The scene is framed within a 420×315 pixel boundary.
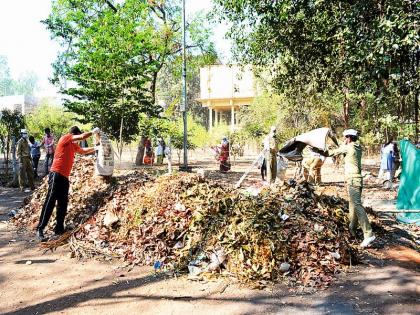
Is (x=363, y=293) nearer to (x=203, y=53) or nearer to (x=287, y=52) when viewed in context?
(x=287, y=52)

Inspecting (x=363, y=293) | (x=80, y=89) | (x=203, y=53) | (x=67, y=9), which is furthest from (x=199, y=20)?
(x=363, y=293)

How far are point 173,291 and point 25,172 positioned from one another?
29.1 feet

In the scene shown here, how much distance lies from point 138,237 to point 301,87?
24.9ft

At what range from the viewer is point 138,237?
18.4 feet

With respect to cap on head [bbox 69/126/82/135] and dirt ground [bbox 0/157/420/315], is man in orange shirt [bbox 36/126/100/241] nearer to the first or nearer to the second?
cap on head [bbox 69/126/82/135]

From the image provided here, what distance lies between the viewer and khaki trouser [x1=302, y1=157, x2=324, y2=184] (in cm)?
1101

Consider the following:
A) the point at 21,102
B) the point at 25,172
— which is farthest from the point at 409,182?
the point at 21,102

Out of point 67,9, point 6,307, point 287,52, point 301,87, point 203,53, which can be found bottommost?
point 6,307

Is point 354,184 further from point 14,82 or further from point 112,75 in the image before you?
point 14,82

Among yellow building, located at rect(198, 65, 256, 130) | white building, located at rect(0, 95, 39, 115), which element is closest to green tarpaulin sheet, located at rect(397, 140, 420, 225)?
yellow building, located at rect(198, 65, 256, 130)

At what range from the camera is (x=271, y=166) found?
411 inches

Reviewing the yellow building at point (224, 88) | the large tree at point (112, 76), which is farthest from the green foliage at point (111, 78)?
the yellow building at point (224, 88)

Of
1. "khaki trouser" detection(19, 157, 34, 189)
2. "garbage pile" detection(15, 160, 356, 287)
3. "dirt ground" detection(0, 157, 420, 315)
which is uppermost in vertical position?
"khaki trouser" detection(19, 157, 34, 189)

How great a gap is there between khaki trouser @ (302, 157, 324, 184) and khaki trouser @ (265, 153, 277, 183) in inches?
45.6
